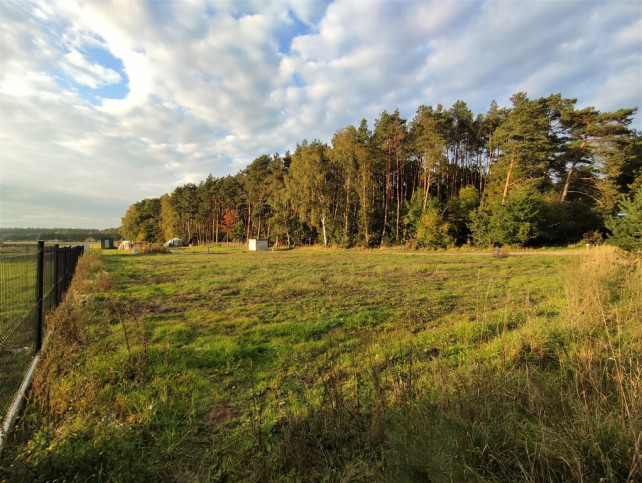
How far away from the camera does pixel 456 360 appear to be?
14.2 feet

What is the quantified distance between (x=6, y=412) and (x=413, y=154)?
4138 centimetres

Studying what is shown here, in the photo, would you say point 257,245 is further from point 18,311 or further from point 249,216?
point 18,311

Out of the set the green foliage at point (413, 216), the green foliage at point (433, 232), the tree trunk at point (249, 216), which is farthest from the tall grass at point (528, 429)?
the tree trunk at point (249, 216)

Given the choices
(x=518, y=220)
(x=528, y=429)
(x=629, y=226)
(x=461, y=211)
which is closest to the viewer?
(x=528, y=429)

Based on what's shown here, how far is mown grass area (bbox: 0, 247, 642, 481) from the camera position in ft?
6.75

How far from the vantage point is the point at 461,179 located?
43062mm

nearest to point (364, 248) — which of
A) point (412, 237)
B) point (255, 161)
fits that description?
point (412, 237)

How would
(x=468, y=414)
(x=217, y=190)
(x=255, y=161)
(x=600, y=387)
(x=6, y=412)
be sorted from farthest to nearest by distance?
(x=217, y=190) < (x=255, y=161) < (x=6, y=412) < (x=600, y=387) < (x=468, y=414)

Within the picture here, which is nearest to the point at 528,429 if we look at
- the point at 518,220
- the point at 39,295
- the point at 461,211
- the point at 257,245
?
the point at 39,295

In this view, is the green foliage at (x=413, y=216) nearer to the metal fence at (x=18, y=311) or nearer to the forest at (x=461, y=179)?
the forest at (x=461, y=179)

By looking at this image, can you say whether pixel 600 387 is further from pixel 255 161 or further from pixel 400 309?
pixel 255 161

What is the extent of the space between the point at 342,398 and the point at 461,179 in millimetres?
46571

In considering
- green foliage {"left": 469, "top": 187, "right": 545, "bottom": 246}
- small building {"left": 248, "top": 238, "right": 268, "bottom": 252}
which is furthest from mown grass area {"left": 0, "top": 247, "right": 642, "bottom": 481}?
small building {"left": 248, "top": 238, "right": 268, "bottom": 252}

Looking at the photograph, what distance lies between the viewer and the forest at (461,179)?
2986 cm
